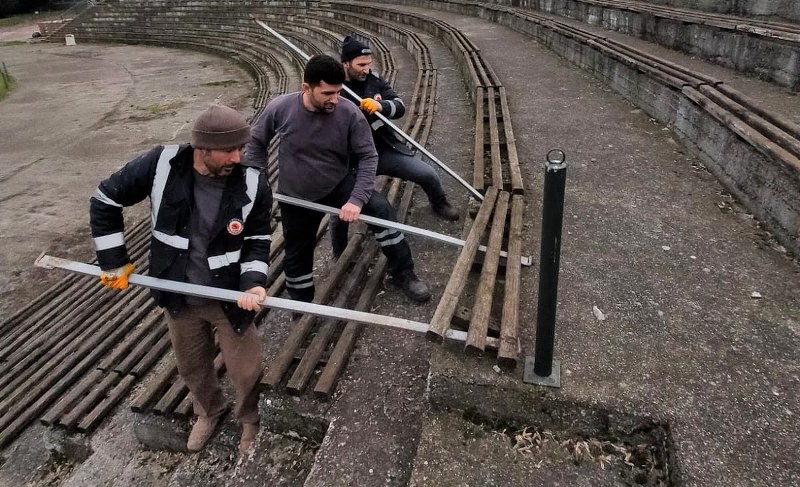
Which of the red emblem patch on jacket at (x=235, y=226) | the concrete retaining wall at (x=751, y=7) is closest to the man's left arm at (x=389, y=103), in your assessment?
the red emblem patch on jacket at (x=235, y=226)

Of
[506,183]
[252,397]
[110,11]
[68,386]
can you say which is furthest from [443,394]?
[110,11]

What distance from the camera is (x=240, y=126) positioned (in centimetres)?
251

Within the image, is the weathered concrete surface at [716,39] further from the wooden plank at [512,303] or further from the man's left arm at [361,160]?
the man's left arm at [361,160]

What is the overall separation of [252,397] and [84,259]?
577 cm

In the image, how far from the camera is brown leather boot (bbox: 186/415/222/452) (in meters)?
3.27

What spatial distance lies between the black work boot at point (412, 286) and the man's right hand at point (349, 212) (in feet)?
2.29

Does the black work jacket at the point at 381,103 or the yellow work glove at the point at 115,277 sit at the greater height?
the black work jacket at the point at 381,103

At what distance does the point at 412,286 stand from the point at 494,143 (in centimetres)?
266

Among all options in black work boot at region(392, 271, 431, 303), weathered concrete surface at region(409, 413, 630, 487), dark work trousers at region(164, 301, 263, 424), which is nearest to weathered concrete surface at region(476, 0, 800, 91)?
black work boot at region(392, 271, 431, 303)

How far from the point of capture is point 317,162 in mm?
3480

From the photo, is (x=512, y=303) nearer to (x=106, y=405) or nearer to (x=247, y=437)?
(x=247, y=437)

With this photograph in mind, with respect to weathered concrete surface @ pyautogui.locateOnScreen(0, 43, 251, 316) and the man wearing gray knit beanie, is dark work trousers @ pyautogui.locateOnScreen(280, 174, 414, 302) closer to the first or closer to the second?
the man wearing gray knit beanie

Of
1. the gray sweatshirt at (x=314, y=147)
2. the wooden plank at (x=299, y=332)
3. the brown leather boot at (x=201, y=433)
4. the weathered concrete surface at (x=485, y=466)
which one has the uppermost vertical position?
the gray sweatshirt at (x=314, y=147)

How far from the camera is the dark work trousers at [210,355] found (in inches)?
116
